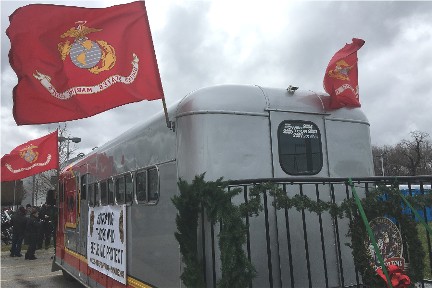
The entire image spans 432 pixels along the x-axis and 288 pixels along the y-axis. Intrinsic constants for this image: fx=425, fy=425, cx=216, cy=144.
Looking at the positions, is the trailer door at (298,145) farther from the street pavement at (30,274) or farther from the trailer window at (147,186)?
the street pavement at (30,274)

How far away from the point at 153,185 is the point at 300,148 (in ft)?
5.36

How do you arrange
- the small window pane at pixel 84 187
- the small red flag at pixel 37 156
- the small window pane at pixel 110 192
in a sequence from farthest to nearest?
the small red flag at pixel 37 156, the small window pane at pixel 84 187, the small window pane at pixel 110 192

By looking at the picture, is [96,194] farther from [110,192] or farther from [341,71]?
[341,71]

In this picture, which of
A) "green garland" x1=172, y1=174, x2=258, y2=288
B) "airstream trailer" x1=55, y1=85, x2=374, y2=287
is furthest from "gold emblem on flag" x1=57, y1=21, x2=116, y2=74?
"green garland" x1=172, y1=174, x2=258, y2=288

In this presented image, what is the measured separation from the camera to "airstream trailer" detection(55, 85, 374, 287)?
400cm

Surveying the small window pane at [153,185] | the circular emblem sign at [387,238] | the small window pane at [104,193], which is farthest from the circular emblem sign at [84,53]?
the circular emblem sign at [387,238]

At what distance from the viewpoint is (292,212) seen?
4.13 meters

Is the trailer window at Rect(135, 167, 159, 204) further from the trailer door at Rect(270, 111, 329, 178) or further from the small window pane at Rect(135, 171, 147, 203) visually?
the trailer door at Rect(270, 111, 329, 178)

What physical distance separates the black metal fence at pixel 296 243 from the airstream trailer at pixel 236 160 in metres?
0.01

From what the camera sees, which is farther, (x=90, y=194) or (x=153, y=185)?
(x=90, y=194)

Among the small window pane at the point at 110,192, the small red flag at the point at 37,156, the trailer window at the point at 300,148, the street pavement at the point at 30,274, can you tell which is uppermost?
the small red flag at the point at 37,156

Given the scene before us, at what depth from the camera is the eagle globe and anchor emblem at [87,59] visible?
429cm

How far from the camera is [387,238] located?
382 centimetres

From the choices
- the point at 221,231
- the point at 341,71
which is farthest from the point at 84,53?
the point at 341,71
